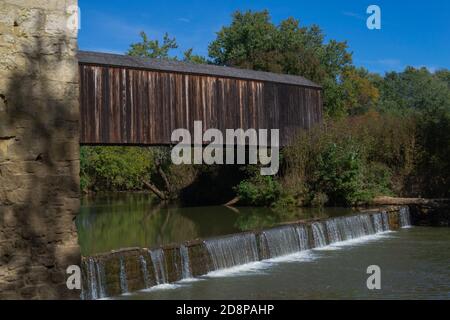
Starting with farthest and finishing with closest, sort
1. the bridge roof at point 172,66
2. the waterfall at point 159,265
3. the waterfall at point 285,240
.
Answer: the bridge roof at point 172,66
the waterfall at point 285,240
the waterfall at point 159,265

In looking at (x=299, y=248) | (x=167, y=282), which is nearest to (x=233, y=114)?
(x=299, y=248)

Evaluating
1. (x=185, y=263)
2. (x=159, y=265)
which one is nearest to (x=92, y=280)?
(x=159, y=265)

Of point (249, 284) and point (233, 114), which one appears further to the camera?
point (233, 114)

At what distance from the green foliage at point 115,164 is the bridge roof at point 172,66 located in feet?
36.5

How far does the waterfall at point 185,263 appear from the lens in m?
9.77

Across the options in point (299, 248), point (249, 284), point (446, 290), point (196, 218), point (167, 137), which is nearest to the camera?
point (446, 290)

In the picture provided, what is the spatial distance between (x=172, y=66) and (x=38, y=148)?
648 inches

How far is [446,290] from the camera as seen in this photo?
27.6ft

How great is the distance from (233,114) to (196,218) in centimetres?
562

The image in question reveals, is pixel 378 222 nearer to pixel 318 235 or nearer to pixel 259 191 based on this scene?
pixel 318 235

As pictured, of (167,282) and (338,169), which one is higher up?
(338,169)

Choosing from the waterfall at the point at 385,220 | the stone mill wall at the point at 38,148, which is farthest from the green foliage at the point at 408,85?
the stone mill wall at the point at 38,148

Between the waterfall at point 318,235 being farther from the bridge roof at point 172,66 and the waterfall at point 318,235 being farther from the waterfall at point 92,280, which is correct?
the bridge roof at point 172,66
